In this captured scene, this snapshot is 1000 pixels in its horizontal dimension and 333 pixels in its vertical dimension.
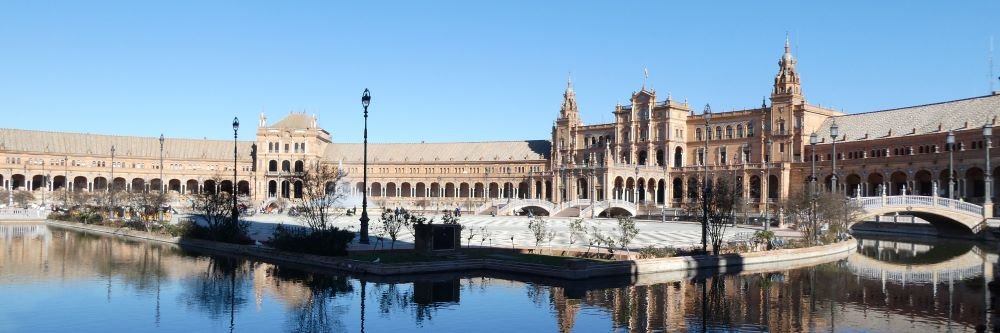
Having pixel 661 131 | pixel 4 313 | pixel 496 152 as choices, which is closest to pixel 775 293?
pixel 4 313

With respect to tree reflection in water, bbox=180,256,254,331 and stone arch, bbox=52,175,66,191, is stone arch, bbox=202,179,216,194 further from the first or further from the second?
stone arch, bbox=52,175,66,191

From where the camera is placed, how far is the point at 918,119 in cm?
8638

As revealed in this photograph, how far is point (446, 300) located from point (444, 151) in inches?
4212

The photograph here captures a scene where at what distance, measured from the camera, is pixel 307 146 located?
127562mm

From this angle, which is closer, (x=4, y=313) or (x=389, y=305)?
(x=4, y=313)

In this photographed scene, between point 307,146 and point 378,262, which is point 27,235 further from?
point 307,146

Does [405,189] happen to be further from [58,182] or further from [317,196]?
[317,196]

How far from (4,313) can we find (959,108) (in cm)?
8452

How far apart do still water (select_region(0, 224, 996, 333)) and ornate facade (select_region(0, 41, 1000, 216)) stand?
104ft

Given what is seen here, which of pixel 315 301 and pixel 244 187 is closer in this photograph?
pixel 315 301

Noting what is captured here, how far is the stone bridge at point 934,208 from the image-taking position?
5744cm

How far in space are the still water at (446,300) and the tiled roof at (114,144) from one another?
97.4 m

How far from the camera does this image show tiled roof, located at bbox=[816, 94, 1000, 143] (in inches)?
3100

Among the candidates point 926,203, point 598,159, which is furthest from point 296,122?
point 926,203
